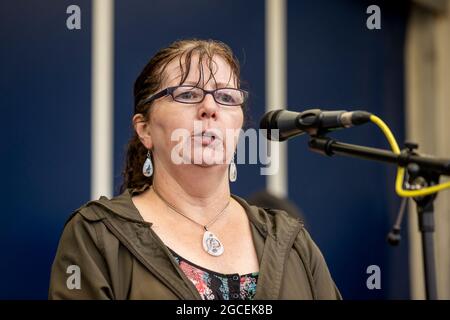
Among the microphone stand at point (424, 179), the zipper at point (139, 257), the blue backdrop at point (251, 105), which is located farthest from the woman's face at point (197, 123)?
the blue backdrop at point (251, 105)

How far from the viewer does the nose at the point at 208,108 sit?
1.75m

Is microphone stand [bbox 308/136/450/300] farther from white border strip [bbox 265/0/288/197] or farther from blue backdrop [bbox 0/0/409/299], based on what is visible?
white border strip [bbox 265/0/288/197]

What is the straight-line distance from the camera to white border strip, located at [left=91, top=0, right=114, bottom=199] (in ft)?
9.00

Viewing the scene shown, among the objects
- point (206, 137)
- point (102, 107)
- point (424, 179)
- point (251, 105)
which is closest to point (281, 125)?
point (206, 137)

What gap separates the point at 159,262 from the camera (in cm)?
161

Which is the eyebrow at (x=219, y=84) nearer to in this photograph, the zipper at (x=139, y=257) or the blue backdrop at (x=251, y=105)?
the zipper at (x=139, y=257)

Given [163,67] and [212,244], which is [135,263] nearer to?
[212,244]

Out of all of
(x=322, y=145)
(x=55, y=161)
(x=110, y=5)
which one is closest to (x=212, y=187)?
(x=322, y=145)

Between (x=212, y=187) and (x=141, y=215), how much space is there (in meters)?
0.21

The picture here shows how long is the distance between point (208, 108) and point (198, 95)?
1.9 inches

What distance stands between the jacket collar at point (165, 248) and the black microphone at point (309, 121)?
0.31 m

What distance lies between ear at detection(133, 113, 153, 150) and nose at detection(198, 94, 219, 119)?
21 cm

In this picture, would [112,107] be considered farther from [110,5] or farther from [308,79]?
[308,79]

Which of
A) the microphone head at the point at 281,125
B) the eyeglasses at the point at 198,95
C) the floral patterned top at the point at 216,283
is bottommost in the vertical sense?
the floral patterned top at the point at 216,283
